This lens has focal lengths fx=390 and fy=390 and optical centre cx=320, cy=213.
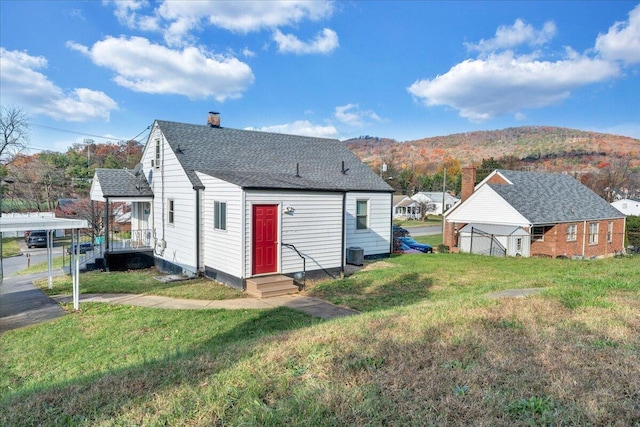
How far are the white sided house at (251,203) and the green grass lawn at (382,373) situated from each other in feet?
15.8

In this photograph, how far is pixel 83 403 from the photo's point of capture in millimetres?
3439

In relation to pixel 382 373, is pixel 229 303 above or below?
below

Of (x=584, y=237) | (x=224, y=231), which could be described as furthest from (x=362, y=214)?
(x=584, y=237)

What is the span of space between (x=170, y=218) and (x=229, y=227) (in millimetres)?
4883

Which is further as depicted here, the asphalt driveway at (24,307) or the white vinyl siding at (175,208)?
the white vinyl siding at (175,208)

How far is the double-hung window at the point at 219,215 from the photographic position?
12102mm

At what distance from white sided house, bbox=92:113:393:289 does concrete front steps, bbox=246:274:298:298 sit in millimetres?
253

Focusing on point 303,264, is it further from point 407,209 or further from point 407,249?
point 407,209

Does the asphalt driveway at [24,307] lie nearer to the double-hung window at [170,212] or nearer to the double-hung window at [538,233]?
the double-hung window at [170,212]

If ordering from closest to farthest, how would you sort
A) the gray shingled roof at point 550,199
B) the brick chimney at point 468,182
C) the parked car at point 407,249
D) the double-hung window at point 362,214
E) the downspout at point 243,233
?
the downspout at point 243,233 < the double-hung window at point 362,214 < the parked car at point 407,249 < the gray shingled roof at point 550,199 < the brick chimney at point 468,182

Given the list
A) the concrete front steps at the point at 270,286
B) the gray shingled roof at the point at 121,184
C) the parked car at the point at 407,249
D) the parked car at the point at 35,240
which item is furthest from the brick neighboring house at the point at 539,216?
the parked car at the point at 35,240

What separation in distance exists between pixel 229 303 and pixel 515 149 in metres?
146

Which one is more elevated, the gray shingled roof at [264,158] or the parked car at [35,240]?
the gray shingled roof at [264,158]

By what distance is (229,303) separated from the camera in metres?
10.1
